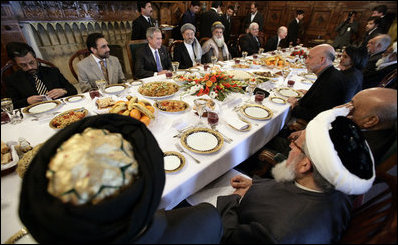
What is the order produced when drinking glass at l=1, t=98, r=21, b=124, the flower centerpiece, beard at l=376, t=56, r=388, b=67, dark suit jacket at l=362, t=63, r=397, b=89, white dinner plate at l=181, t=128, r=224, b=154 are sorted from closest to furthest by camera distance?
white dinner plate at l=181, t=128, r=224, b=154, drinking glass at l=1, t=98, r=21, b=124, the flower centerpiece, dark suit jacket at l=362, t=63, r=397, b=89, beard at l=376, t=56, r=388, b=67

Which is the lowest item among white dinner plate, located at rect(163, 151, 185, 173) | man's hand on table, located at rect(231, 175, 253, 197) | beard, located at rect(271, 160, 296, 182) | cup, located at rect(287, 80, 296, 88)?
man's hand on table, located at rect(231, 175, 253, 197)

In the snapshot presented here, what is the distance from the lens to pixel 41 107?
1.48 metres

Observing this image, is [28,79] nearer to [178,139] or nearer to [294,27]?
[178,139]

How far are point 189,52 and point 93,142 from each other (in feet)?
10.8

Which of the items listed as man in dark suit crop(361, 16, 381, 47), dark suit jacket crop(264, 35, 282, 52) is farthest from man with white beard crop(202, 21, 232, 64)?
man in dark suit crop(361, 16, 381, 47)

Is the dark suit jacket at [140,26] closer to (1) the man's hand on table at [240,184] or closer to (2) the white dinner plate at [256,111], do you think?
(2) the white dinner plate at [256,111]

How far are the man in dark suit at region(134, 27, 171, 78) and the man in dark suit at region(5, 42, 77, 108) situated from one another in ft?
3.23

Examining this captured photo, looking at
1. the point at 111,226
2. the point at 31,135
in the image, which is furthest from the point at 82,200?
the point at 31,135

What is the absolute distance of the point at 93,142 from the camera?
1.45 feet

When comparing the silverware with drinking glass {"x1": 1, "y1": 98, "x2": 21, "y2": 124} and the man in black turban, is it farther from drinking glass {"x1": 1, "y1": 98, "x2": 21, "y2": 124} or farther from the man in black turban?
drinking glass {"x1": 1, "y1": 98, "x2": 21, "y2": 124}

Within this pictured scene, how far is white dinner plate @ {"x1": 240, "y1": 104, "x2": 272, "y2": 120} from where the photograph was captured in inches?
58.4

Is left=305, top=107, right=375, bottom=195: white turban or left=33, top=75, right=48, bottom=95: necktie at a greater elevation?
left=33, top=75, right=48, bottom=95: necktie

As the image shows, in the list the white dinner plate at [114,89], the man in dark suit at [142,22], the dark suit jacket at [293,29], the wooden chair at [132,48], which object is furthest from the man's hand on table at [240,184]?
the dark suit jacket at [293,29]

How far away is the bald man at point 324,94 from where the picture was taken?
1.76m
